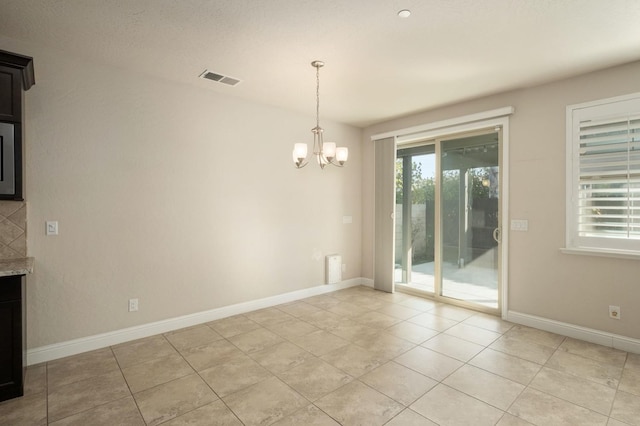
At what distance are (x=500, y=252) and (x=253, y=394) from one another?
3.41m

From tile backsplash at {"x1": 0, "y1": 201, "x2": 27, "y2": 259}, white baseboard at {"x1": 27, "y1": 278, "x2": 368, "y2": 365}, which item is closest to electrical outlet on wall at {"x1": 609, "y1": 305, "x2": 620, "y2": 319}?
white baseboard at {"x1": 27, "y1": 278, "x2": 368, "y2": 365}

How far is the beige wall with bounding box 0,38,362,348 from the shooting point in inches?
116

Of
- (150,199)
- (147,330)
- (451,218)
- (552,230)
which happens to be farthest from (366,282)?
(150,199)

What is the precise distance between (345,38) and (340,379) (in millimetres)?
2869

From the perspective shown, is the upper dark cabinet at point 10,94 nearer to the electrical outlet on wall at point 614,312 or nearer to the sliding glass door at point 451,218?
the sliding glass door at point 451,218

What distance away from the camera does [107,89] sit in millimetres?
3230

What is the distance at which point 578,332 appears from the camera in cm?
343

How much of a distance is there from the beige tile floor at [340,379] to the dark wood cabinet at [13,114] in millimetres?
1635

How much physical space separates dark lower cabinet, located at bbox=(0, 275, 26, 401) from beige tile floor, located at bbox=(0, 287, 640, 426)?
0.41ft

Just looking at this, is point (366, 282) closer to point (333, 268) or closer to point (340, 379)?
point (333, 268)

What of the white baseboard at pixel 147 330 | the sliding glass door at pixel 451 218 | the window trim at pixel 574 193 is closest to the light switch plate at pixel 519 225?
the sliding glass door at pixel 451 218

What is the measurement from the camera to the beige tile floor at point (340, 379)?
2180mm

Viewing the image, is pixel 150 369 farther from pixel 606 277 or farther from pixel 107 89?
pixel 606 277

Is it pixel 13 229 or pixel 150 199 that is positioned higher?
pixel 150 199
